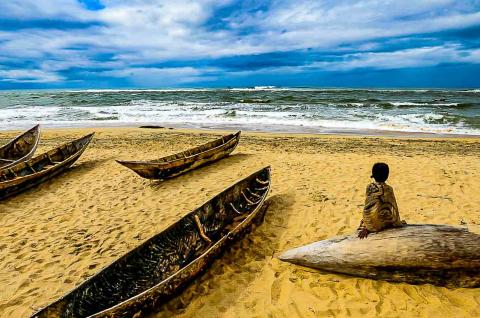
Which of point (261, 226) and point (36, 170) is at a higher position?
point (36, 170)

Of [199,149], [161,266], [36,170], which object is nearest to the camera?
[161,266]

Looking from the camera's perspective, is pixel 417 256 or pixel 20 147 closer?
pixel 417 256

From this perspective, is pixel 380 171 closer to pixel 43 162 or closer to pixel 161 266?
pixel 161 266

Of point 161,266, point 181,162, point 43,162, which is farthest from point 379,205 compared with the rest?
point 43,162

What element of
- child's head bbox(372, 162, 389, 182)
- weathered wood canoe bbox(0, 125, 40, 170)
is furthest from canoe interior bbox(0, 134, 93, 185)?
child's head bbox(372, 162, 389, 182)

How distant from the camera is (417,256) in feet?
15.1

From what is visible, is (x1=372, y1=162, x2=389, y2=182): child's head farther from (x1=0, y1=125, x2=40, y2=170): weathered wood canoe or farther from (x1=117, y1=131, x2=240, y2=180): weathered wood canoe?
(x1=0, y1=125, x2=40, y2=170): weathered wood canoe

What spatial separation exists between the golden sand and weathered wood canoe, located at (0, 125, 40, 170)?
80.6 inches

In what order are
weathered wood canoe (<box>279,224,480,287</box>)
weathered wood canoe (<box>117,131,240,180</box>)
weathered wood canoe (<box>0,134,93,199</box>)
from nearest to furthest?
weathered wood canoe (<box>279,224,480,287</box>), weathered wood canoe (<box>0,134,93,199</box>), weathered wood canoe (<box>117,131,240,180</box>)

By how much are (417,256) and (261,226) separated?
10.6ft

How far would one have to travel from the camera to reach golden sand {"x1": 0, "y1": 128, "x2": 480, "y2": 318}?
187 inches

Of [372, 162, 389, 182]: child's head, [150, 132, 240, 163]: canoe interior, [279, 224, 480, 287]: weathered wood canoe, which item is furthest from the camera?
[150, 132, 240, 163]: canoe interior

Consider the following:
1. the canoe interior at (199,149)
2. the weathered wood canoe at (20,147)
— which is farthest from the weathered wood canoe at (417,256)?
the weathered wood canoe at (20,147)

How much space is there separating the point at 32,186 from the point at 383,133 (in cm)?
1799
